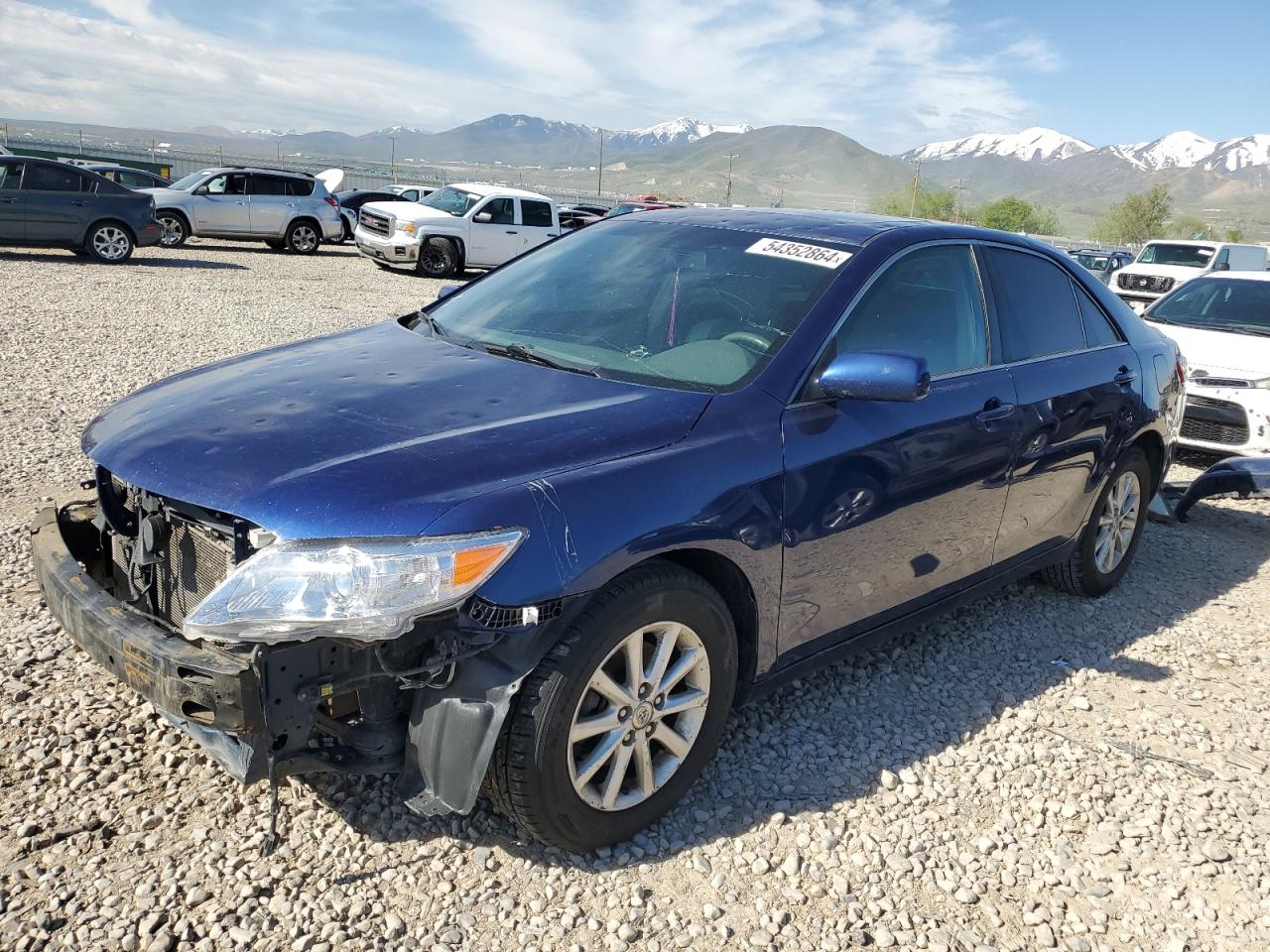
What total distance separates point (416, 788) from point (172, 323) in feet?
32.9

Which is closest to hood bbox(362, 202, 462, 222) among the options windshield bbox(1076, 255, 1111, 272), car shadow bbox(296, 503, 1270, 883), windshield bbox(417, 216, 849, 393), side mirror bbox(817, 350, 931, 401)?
windshield bbox(417, 216, 849, 393)

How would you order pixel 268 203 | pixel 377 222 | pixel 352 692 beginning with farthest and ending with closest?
pixel 268 203, pixel 377 222, pixel 352 692

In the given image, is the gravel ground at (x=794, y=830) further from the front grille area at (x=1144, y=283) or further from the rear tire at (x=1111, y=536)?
the front grille area at (x=1144, y=283)

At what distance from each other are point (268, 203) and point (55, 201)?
5.68m

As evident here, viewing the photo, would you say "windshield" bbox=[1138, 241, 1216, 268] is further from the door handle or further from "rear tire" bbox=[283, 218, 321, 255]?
the door handle

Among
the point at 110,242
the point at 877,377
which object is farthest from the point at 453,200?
the point at 877,377

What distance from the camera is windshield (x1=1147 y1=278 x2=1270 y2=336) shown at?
8.42 metres

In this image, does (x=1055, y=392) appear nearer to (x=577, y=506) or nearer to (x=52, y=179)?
(x=577, y=506)

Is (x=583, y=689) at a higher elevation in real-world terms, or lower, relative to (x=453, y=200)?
lower

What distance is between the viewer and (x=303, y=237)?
21609 millimetres

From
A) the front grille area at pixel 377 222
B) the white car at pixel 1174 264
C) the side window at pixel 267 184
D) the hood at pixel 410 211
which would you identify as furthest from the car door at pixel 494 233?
the white car at pixel 1174 264

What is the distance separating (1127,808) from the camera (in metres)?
3.21

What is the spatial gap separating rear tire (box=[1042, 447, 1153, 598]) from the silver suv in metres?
19.0

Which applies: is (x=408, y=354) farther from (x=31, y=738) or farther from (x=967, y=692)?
(x=967, y=692)
